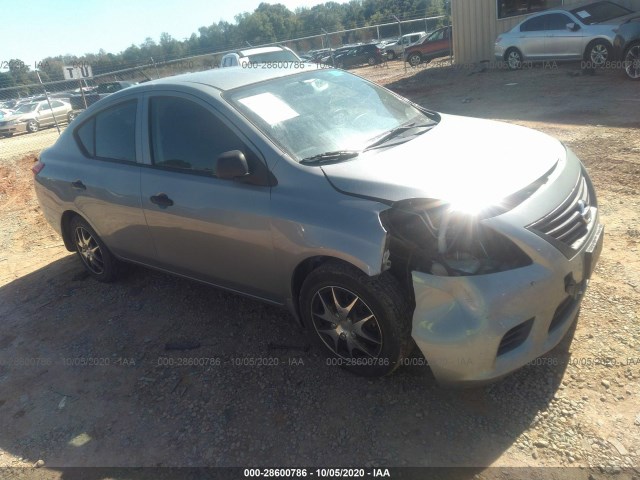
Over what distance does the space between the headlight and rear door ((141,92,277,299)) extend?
83cm

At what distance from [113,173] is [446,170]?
2.61 meters

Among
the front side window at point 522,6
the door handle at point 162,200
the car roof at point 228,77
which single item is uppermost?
the front side window at point 522,6

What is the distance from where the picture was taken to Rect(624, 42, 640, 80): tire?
1044cm

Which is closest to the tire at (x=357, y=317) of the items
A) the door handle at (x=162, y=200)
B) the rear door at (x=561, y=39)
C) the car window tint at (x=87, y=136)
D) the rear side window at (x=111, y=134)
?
the door handle at (x=162, y=200)

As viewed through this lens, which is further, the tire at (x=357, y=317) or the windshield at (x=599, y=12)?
the windshield at (x=599, y=12)

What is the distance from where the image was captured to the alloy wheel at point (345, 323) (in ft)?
9.32

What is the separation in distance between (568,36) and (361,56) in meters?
19.1

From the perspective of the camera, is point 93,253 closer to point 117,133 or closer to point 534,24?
point 117,133

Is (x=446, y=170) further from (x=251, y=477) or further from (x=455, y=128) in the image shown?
(x=251, y=477)

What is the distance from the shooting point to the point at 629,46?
1052 cm

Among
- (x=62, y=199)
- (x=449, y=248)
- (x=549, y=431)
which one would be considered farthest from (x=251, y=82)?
(x=549, y=431)

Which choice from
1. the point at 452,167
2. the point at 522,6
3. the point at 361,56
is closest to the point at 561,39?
the point at 522,6

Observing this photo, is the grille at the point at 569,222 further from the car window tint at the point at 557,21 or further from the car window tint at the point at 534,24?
the car window tint at the point at 534,24

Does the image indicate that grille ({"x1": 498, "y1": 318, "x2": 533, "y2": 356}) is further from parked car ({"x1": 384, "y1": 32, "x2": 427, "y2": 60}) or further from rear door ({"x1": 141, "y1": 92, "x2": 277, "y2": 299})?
parked car ({"x1": 384, "y1": 32, "x2": 427, "y2": 60})
